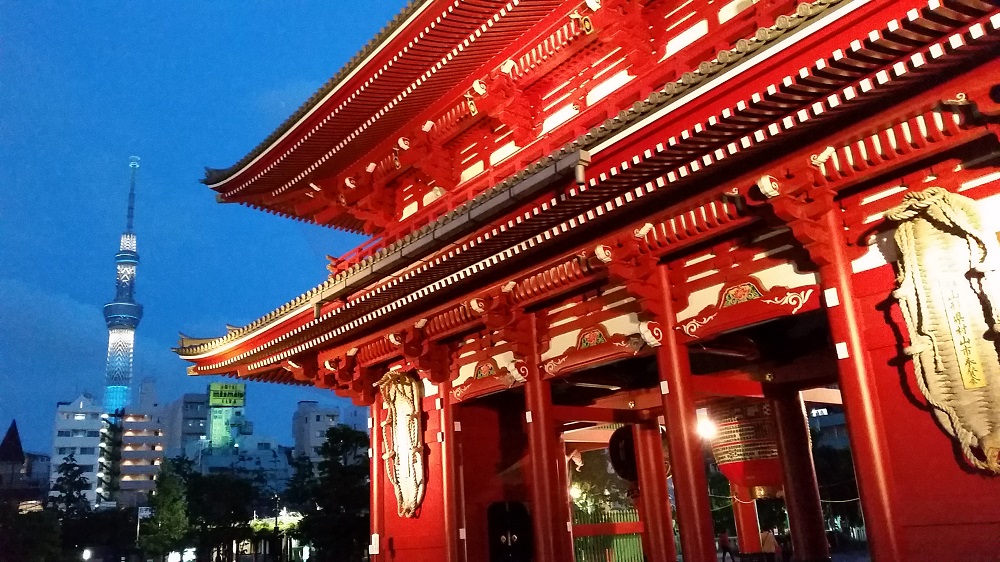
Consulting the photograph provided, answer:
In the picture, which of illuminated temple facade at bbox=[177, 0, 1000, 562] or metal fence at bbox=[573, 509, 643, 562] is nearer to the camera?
illuminated temple facade at bbox=[177, 0, 1000, 562]

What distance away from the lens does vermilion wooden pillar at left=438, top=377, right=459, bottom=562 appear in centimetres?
1169

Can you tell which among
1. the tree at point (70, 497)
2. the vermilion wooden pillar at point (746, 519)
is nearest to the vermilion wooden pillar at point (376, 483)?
the vermilion wooden pillar at point (746, 519)

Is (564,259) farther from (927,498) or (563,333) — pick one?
(927,498)

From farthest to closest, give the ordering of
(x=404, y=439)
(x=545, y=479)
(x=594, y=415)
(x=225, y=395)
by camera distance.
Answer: (x=225, y=395) < (x=404, y=439) < (x=594, y=415) < (x=545, y=479)

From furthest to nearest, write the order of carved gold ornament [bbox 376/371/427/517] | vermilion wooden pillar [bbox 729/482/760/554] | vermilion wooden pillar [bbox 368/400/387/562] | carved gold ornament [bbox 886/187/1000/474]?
vermilion wooden pillar [bbox 729/482/760/554]
vermilion wooden pillar [bbox 368/400/387/562]
carved gold ornament [bbox 376/371/427/517]
carved gold ornament [bbox 886/187/1000/474]

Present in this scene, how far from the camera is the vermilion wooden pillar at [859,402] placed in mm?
6559

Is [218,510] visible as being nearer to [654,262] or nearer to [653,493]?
[653,493]

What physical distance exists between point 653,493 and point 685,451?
6.02 metres

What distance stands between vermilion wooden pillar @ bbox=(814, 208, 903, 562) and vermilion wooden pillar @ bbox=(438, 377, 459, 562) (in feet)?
22.5

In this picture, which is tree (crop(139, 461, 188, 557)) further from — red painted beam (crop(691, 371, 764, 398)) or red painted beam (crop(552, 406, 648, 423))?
red painted beam (crop(691, 371, 764, 398))

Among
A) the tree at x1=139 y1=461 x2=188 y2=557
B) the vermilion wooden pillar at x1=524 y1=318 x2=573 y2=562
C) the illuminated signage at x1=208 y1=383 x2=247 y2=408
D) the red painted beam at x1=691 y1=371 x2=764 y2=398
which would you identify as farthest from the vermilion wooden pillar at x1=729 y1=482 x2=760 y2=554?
the illuminated signage at x1=208 y1=383 x2=247 y2=408

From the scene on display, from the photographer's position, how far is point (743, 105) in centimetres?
627

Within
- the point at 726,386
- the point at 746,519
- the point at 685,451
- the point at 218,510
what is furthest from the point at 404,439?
the point at 218,510

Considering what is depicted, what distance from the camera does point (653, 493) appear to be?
13820mm
